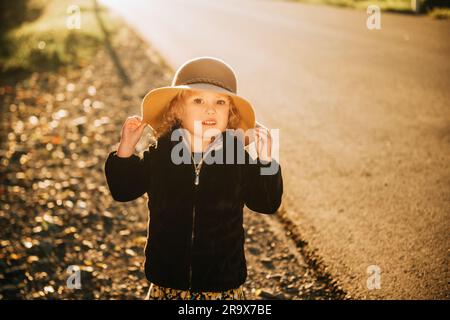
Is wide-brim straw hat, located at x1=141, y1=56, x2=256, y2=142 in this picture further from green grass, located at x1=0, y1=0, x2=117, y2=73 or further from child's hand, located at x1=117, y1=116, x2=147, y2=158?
green grass, located at x1=0, y1=0, x2=117, y2=73

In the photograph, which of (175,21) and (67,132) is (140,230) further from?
(175,21)

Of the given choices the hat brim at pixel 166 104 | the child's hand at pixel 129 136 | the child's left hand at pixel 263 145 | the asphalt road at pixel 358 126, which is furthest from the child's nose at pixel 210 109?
the asphalt road at pixel 358 126

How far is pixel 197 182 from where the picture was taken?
7.83ft

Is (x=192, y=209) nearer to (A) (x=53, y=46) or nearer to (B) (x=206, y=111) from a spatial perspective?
(B) (x=206, y=111)

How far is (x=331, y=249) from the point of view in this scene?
4094 mm

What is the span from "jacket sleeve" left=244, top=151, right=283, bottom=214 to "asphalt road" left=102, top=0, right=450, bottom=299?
60.1 inches

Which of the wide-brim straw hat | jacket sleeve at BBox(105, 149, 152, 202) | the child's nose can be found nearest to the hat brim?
the wide-brim straw hat

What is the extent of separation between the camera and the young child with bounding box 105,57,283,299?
7.79ft

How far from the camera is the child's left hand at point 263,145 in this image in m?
2.35

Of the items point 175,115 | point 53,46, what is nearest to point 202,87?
point 175,115

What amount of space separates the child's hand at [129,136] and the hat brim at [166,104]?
0.08m

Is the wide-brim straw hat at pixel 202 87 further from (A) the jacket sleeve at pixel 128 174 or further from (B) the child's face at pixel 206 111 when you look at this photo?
(A) the jacket sleeve at pixel 128 174

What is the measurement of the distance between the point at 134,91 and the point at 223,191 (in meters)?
6.54

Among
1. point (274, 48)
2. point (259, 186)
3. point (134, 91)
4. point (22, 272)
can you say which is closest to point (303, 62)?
point (274, 48)
